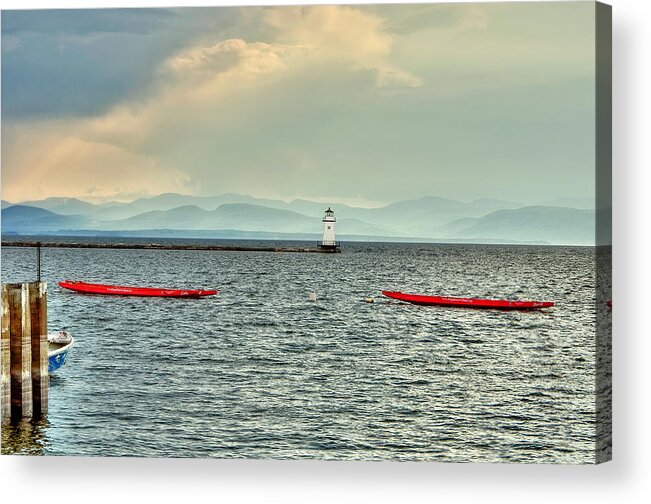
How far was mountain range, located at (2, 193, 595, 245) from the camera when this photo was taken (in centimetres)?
1678

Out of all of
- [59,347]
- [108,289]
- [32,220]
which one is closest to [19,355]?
[59,347]

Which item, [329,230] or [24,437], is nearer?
[24,437]

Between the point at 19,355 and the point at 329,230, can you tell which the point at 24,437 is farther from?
the point at 329,230

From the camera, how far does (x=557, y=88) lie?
15562mm

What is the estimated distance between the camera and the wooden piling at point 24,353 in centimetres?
1627

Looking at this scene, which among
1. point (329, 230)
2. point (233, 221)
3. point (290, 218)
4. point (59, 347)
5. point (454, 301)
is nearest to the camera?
Result: point (59, 347)

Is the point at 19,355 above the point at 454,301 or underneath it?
underneath

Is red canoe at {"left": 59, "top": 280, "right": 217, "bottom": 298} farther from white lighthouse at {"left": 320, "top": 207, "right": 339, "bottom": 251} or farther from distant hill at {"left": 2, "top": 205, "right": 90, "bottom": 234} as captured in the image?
white lighthouse at {"left": 320, "top": 207, "right": 339, "bottom": 251}

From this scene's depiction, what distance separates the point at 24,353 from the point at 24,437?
1.14 meters

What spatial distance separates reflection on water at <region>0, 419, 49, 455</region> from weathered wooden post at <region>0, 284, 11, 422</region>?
198 millimetres

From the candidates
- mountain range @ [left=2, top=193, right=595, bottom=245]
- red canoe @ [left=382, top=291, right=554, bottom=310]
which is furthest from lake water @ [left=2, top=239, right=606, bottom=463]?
mountain range @ [left=2, top=193, right=595, bottom=245]

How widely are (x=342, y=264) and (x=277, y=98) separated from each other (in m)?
12.1

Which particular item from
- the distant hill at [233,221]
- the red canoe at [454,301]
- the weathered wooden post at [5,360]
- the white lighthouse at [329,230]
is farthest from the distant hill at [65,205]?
the red canoe at [454,301]

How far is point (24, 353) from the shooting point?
1638 centimetres
